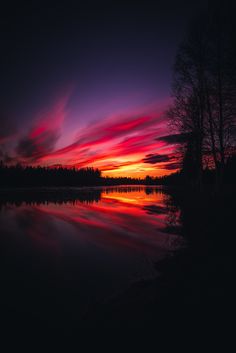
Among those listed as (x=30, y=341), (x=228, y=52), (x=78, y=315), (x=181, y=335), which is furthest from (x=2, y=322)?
(x=228, y=52)

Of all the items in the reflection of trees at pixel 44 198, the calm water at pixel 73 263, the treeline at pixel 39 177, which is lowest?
the calm water at pixel 73 263

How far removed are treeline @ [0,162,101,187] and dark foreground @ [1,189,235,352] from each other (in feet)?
342

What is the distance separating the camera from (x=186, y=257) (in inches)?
217

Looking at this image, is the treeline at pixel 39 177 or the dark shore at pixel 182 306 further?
the treeline at pixel 39 177

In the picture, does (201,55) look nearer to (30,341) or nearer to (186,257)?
(186,257)

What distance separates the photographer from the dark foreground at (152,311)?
266cm

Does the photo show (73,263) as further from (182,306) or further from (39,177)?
(39,177)

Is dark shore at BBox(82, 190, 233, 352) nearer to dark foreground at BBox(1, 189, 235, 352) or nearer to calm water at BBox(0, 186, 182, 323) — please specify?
dark foreground at BBox(1, 189, 235, 352)

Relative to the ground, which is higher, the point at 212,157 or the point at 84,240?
the point at 212,157

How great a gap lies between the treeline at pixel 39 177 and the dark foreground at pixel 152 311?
104 m

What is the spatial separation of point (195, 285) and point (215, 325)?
1058 mm

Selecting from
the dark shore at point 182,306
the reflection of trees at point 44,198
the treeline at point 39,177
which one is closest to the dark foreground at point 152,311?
the dark shore at point 182,306

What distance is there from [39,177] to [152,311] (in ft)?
445

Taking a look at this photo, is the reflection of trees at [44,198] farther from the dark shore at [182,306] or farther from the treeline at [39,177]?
the treeline at [39,177]
